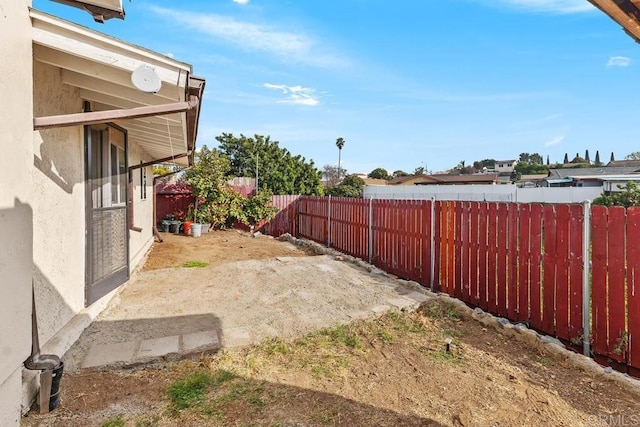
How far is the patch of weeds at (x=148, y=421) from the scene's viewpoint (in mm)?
2311

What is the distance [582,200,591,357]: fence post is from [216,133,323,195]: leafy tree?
21.1 m

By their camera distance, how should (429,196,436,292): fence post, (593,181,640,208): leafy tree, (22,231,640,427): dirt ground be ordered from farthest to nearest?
1. (593,181,640,208): leafy tree
2. (429,196,436,292): fence post
3. (22,231,640,427): dirt ground

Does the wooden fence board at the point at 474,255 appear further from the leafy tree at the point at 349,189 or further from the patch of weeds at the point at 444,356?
the leafy tree at the point at 349,189

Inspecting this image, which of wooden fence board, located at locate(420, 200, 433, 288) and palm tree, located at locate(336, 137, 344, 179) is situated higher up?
palm tree, located at locate(336, 137, 344, 179)

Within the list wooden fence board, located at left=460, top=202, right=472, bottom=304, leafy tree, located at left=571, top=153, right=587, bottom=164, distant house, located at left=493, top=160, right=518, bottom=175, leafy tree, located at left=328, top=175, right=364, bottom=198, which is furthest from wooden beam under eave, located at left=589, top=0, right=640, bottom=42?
leafy tree, located at left=571, top=153, right=587, bottom=164

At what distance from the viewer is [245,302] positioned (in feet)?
16.3

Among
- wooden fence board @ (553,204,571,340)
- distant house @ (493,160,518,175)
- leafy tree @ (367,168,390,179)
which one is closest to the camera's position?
wooden fence board @ (553,204,571,340)

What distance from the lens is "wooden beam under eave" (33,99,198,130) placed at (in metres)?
2.51

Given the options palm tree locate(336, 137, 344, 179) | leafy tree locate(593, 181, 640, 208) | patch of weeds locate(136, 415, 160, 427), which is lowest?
patch of weeds locate(136, 415, 160, 427)

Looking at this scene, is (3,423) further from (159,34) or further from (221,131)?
(221,131)

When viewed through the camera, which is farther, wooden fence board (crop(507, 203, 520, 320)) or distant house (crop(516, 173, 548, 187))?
distant house (crop(516, 173, 548, 187))

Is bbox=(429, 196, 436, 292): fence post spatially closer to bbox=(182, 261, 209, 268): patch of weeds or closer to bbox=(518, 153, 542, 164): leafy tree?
bbox=(182, 261, 209, 268): patch of weeds

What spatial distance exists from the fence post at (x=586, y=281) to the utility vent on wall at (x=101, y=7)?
4.67 metres

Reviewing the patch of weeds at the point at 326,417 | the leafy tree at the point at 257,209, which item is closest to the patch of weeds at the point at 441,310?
the patch of weeds at the point at 326,417
